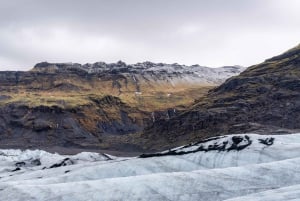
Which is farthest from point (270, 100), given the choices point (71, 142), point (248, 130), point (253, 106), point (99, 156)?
point (99, 156)

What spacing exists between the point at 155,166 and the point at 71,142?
13404cm

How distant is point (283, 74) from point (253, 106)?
15746mm

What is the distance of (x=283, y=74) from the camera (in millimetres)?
145625

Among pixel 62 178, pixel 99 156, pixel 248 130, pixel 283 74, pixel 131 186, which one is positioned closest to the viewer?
pixel 131 186

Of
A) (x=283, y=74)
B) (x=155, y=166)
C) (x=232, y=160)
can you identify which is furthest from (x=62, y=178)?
(x=283, y=74)

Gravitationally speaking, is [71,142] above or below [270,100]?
below

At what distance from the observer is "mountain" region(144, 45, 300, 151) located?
411ft

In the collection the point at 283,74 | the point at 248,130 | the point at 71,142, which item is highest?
the point at 283,74

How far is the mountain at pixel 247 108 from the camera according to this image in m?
125

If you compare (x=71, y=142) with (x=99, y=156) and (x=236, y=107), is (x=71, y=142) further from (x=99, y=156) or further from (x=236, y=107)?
(x=99, y=156)

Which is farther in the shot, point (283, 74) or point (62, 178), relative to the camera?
point (283, 74)

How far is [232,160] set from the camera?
40.2 meters

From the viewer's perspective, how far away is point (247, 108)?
137625mm

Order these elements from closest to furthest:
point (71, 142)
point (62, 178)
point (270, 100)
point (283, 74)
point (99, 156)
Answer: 1. point (62, 178)
2. point (99, 156)
3. point (270, 100)
4. point (283, 74)
5. point (71, 142)
